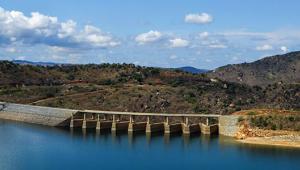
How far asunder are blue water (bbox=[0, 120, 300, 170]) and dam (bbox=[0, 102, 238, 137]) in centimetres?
258

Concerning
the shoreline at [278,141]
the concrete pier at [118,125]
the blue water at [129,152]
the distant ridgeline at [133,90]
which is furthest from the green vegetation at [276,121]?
the concrete pier at [118,125]

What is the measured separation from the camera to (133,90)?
10238cm

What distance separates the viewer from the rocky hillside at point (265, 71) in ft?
489

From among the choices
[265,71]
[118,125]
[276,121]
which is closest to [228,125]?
[276,121]

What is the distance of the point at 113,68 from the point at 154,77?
13.9 meters

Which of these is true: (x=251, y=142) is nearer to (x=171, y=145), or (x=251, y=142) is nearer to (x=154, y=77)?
(x=171, y=145)

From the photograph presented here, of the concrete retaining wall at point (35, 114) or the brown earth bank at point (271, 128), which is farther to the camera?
the concrete retaining wall at point (35, 114)

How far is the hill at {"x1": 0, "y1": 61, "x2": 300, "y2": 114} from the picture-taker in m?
92.6

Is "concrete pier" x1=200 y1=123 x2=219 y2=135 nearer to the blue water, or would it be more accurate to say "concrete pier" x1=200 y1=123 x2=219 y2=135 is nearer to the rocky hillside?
the blue water

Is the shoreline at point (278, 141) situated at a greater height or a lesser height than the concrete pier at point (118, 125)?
lesser

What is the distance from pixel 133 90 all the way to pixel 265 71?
65740mm

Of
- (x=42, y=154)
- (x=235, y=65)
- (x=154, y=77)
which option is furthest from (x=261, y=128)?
(x=235, y=65)

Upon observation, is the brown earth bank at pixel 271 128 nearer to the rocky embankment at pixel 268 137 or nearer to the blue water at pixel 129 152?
the rocky embankment at pixel 268 137

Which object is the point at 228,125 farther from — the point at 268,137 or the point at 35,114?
the point at 35,114
